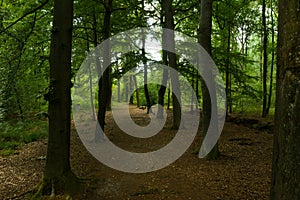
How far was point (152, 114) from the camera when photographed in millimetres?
18969

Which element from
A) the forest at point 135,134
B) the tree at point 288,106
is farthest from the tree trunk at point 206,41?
the tree at point 288,106

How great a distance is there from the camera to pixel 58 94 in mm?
5004

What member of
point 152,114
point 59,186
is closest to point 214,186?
point 59,186

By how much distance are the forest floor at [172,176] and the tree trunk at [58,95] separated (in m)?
0.68

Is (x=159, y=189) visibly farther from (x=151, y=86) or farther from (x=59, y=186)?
(x=151, y=86)

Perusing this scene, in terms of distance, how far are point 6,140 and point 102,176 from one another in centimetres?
793

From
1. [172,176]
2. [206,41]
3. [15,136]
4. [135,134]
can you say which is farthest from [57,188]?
[15,136]

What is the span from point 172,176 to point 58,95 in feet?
10.6

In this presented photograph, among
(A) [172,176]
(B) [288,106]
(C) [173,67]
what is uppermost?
(C) [173,67]

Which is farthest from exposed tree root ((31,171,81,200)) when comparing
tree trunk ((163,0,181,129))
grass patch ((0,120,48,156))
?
tree trunk ((163,0,181,129))

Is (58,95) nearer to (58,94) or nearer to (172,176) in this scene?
(58,94)

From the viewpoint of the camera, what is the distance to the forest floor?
203 inches

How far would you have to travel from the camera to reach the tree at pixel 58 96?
4.99m

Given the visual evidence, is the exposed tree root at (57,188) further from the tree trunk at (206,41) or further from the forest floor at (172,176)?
the tree trunk at (206,41)
